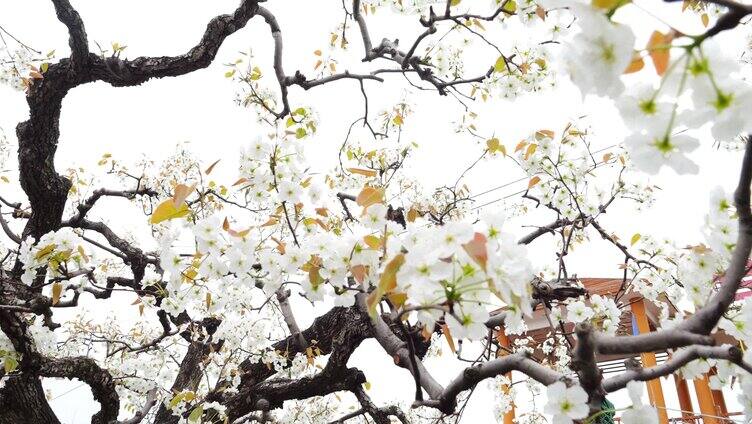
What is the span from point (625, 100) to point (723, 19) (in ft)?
0.43

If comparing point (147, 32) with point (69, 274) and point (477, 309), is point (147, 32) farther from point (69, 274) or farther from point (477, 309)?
point (477, 309)

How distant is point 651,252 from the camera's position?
2.62 metres

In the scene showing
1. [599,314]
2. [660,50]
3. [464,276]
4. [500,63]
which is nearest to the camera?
[660,50]

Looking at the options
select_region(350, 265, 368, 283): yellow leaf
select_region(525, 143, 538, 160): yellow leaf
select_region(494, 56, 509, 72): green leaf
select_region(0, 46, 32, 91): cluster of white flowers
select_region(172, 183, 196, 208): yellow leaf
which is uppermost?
select_region(0, 46, 32, 91): cluster of white flowers

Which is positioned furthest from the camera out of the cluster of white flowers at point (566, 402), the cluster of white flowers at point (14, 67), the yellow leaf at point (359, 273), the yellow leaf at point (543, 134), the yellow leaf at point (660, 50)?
the cluster of white flowers at point (14, 67)

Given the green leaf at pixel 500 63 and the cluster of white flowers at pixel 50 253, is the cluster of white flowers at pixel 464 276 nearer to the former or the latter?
the cluster of white flowers at pixel 50 253

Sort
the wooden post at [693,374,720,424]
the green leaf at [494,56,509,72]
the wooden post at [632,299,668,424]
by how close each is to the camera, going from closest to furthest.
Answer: the green leaf at [494,56,509,72] < the wooden post at [632,299,668,424] < the wooden post at [693,374,720,424]

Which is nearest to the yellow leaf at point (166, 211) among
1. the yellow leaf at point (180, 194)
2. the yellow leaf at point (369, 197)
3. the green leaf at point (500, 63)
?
the yellow leaf at point (180, 194)

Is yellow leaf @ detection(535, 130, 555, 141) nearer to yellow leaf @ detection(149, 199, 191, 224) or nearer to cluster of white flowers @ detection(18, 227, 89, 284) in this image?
yellow leaf @ detection(149, 199, 191, 224)

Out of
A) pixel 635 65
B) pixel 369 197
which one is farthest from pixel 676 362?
pixel 369 197

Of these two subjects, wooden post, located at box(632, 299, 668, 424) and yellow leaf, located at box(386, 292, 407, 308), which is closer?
yellow leaf, located at box(386, 292, 407, 308)

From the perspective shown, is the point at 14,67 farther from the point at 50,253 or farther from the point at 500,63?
the point at 500,63

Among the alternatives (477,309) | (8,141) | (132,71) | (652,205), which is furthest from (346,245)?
(8,141)

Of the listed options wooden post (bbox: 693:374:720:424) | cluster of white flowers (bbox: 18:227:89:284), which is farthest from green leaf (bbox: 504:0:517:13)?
wooden post (bbox: 693:374:720:424)
